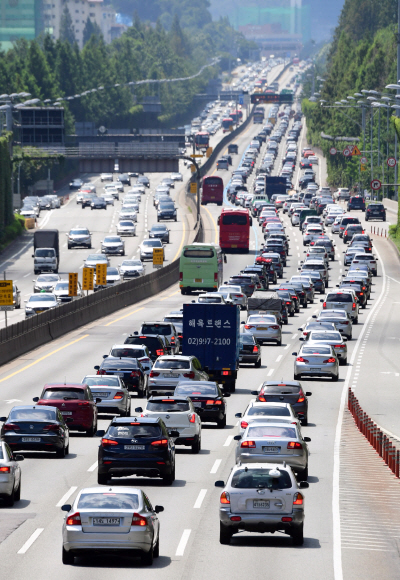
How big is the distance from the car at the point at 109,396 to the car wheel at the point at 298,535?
1587 centimetres

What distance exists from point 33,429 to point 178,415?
136 inches

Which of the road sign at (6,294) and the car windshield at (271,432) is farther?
the road sign at (6,294)

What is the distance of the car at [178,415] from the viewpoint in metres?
30.0

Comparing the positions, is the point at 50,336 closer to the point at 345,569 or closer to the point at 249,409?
the point at 249,409

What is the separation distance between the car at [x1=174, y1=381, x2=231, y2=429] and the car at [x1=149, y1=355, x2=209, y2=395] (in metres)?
3.19

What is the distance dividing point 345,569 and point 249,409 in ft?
37.5

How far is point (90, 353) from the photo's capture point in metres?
52.7

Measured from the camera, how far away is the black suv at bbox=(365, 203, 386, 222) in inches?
4938

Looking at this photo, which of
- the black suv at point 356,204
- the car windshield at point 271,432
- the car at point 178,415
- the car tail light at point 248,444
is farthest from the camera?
the black suv at point 356,204

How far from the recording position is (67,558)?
723 inches

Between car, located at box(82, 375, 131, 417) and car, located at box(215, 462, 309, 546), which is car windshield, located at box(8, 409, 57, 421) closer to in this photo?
car, located at box(82, 375, 131, 417)

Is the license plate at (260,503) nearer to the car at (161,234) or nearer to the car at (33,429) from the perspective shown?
the car at (33,429)

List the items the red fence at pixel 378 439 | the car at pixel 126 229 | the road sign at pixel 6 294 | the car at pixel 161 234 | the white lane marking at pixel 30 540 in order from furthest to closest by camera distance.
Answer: the car at pixel 126 229
the car at pixel 161 234
the road sign at pixel 6 294
the red fence at pixel 378 439
the white lane marking at pixel 30 540

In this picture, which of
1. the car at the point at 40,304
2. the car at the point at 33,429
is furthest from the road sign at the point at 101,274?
the car at the point at 33,429
